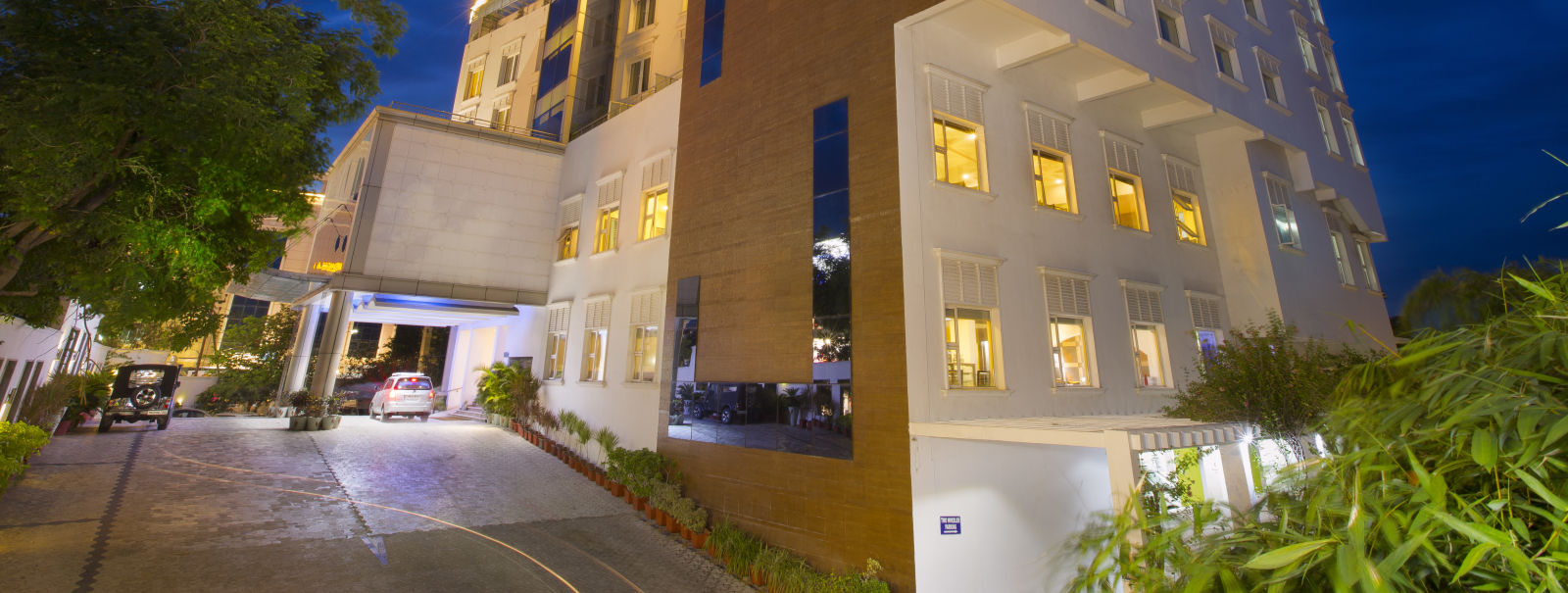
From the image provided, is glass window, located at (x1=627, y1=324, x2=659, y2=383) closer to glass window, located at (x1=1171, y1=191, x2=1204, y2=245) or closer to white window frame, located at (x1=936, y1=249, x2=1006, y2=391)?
white window frame, located at (x1=936, y1=249, x2=1006, y2=391)

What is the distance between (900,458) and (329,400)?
19.1 meters

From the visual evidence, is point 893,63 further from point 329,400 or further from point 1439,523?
point 329,400

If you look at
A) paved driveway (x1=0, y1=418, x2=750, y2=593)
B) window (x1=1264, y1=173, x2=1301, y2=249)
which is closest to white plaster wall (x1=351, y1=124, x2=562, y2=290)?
paved driveway (x1=0, y1=418, x2=750, y2=593)

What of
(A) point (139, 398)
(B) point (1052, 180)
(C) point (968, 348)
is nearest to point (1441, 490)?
(C) point (968, 348)

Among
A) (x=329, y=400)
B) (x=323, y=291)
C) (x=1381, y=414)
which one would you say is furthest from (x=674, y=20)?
(x=1381, y=414)

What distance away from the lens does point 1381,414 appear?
2.21m

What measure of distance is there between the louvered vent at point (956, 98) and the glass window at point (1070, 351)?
4.38 meters

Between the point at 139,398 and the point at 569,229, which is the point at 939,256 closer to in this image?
the point at 569,229

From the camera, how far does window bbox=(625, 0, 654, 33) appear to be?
2436 centimetres

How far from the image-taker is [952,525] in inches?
359

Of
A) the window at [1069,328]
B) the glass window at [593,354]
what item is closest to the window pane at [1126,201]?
the window at [1069,328]

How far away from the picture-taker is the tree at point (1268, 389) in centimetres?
971

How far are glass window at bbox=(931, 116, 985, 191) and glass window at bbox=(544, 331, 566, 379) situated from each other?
44.3 feet

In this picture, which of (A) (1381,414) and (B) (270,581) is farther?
(B) (270,581)
